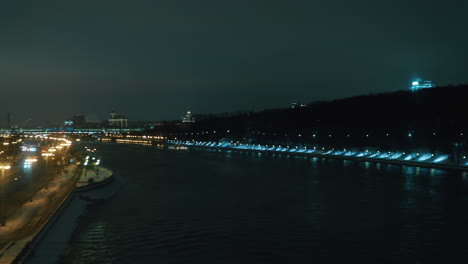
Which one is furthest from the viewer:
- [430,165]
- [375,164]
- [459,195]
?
[375,164]

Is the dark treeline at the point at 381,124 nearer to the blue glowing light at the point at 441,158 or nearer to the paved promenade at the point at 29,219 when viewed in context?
the blue glowing light at the point at 441,158

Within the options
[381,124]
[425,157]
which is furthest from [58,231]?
[381,124]

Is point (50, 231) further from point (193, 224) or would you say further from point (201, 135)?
point (201, 135)

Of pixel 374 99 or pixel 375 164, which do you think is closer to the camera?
pixel 375 164

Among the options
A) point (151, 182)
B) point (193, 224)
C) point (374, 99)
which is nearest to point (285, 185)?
point (151, 182)

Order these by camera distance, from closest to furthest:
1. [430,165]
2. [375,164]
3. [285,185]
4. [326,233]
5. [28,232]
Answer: [28,232] < [326,233] < [285,185] < [430,165] < [375,164]

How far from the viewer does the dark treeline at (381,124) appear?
44375 millimetres

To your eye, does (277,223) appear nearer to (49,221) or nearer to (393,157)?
(49,221)

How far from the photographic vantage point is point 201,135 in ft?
357

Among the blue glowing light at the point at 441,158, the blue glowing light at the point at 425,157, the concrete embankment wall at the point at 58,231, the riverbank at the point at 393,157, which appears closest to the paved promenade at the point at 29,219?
the concrete embankment wall at the point at 58,231

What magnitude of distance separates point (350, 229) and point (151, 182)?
15041 millimetres

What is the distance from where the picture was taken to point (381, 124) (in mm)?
53969

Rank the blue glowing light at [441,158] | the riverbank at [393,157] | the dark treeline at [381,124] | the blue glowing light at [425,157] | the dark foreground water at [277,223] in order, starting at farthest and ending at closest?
the dark treeline at [381,124], the blue glowing light at [425,157], the blue glowing light at [441,158], the riverbank at [393,157], the dark foreground water at [277,223]

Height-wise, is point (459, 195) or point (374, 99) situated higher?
point (374, 99)
